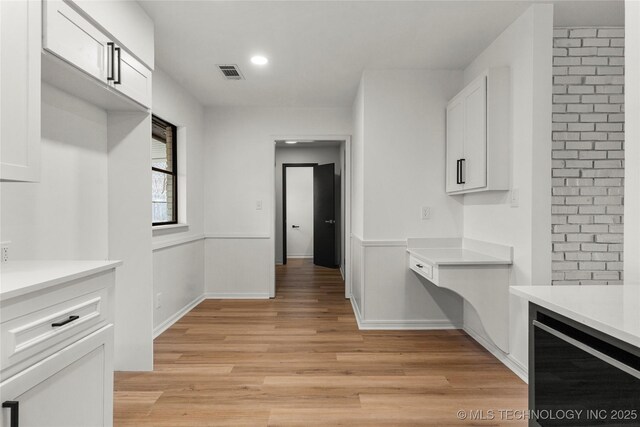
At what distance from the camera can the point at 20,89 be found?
1416mm

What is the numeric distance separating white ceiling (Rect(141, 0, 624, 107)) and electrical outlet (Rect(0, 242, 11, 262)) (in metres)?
1.62

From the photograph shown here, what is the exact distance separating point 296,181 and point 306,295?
403cm

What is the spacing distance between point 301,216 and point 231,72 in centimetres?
523

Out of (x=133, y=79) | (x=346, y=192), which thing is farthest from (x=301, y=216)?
(x=133, y=79)

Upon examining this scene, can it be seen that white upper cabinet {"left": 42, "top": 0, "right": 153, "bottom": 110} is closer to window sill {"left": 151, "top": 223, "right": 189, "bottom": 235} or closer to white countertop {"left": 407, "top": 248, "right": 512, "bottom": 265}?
window sill {"left": 151, "top": 223, "right": 189, "bottom": 235}

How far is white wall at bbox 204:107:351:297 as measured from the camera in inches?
189

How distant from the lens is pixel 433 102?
363 centimetres

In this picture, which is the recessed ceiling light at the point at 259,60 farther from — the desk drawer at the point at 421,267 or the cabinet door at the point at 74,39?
the desk drawer at the point at 421,267

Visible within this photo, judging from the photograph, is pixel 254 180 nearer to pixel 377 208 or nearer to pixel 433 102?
pixel 377 208

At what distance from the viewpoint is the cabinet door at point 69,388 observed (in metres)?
1.21

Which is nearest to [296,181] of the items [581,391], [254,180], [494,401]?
[254,180]

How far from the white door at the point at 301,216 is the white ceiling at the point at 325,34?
4.68 meters

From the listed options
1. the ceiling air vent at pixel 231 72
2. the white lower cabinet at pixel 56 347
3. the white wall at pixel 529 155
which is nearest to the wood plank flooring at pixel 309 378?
the white wall at pixel 529 155

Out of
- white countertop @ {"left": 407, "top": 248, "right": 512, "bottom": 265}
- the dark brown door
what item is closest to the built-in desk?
white countertop @ {"left": 407, "top": 248, "right": 512, "bottom": 265}
